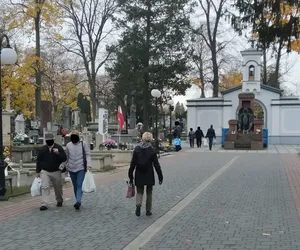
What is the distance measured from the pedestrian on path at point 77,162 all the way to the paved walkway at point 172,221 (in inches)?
19.5

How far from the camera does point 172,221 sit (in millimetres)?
8688

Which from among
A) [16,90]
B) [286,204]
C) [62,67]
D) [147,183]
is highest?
[62,67]

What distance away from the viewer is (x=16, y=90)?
3322 cm

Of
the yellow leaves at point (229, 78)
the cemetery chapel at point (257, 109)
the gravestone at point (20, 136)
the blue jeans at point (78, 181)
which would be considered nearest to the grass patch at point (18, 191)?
the blue jeans at point (78, 181)

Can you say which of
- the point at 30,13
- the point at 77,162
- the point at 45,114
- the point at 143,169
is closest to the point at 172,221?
the point at 143,169

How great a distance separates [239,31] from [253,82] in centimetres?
2978

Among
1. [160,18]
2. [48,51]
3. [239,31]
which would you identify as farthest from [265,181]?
[48,51]

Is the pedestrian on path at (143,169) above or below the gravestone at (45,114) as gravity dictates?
below

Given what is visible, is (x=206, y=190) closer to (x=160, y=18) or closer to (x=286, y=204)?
(x=286, y=204)

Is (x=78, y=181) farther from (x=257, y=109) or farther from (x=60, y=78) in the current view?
(x=60, y=78)

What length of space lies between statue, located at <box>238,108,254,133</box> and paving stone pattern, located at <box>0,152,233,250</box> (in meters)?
27.1

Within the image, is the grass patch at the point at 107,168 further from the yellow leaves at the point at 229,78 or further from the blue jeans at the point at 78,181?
the yellow leaves at the point at 229,78

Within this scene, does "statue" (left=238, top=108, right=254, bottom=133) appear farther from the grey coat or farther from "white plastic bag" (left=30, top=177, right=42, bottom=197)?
"white plastic bag" (left=30, top=177, right=42, bottom=197)

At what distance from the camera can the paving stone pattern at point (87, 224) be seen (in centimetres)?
699
